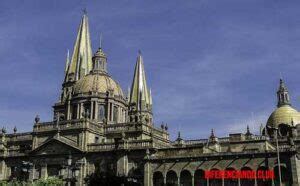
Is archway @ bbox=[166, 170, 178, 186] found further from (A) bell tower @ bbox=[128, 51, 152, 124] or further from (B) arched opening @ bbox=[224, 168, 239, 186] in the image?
(A) bell tower @ bbox=[128, 51, 152, 124]

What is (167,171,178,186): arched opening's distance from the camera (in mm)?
60125

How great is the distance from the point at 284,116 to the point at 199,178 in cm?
3240

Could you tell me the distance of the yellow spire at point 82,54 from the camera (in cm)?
9638

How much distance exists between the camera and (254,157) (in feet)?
184

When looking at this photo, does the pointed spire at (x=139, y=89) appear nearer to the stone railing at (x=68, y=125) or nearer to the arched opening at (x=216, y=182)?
the stone railing at (x=68, y=125)

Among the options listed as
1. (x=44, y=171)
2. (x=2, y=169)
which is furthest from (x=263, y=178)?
(x=2, y=169)

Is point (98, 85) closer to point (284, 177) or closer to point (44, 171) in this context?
point (44, 171)

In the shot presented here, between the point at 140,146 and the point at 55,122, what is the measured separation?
1550 cm

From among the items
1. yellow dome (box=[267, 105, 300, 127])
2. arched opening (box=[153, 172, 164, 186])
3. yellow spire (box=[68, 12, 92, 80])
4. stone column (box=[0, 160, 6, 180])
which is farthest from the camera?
yellow spire (box=[68, 12, 92, 80])

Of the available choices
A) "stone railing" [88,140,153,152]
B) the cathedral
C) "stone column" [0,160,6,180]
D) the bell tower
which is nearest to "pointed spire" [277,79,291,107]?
the cathedral

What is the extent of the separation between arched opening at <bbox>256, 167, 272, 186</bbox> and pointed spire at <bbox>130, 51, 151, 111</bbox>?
129 ft

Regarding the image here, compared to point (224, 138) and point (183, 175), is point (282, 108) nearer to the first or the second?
point (224, 138)

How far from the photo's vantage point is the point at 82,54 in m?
98.6

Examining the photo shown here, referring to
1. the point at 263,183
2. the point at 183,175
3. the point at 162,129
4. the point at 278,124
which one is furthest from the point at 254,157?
the point at 278,124
